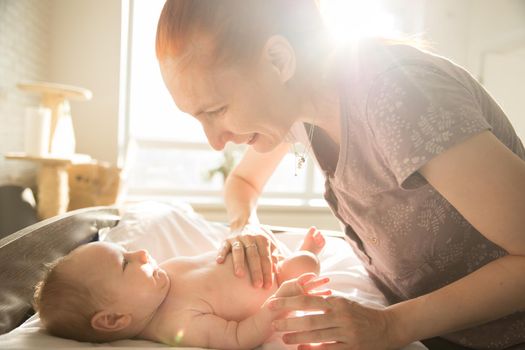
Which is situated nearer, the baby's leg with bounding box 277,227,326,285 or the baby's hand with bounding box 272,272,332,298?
the baby's hand with bounding box 272,272,332,298

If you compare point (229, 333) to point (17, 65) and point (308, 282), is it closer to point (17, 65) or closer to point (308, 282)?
point (308, 282)

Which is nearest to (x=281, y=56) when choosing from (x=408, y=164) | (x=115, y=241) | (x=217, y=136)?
(x=217, y=136)

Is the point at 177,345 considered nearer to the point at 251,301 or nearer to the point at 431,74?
the point at 251,301

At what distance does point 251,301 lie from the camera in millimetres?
987

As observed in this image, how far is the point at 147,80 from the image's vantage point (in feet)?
13.1

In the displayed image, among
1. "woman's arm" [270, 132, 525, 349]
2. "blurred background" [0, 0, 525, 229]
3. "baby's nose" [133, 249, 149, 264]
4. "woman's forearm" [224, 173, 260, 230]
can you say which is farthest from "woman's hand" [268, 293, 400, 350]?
"blurred background" [0, 0, 525, 229]

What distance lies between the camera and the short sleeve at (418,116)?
62 centimetres

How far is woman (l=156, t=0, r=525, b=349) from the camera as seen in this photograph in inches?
24.5

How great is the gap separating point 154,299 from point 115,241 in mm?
359

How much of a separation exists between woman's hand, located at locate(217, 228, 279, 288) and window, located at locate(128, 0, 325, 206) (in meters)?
3.04

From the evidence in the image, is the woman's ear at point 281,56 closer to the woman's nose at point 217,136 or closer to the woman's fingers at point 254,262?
the woman's nose at point 217,136

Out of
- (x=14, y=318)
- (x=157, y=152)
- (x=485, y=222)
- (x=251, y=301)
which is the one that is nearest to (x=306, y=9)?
(x=485, y=222)

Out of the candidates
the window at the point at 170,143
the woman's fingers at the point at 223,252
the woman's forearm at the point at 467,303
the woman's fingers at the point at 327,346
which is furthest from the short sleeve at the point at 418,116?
the window at the point at 170,143

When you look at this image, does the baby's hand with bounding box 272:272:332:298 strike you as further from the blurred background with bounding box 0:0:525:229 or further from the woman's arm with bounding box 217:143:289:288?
the blurred background with bounding box 0:0:525:229
